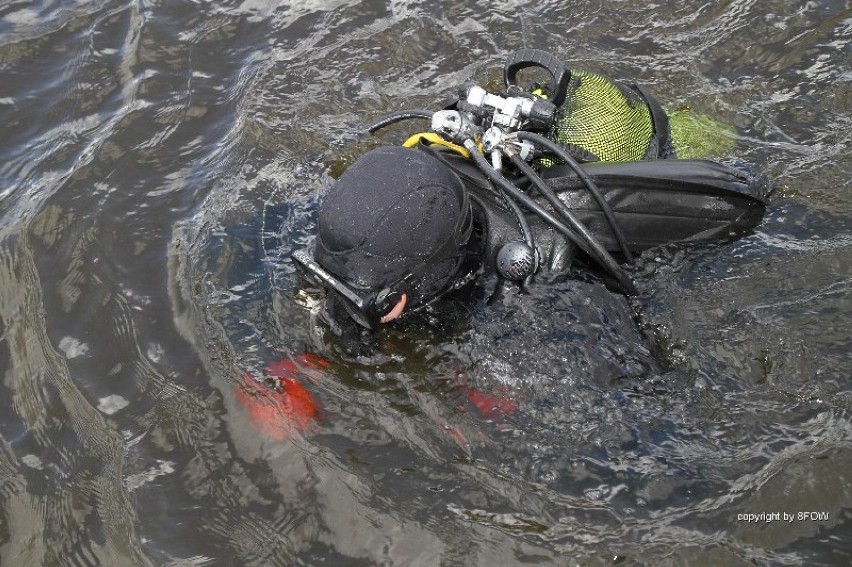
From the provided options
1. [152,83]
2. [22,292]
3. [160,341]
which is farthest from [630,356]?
[152,83]

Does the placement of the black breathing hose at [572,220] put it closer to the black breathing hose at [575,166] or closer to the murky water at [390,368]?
the black breathing hose at [575,166]

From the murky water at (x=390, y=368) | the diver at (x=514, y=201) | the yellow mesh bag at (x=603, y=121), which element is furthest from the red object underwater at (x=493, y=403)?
the yellow mesh bag at (x=603, y=121)

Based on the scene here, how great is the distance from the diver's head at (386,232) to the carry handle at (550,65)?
0.66 metres

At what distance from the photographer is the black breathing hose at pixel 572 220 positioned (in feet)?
10.8

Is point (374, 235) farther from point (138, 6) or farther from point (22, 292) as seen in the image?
point (138, 6)

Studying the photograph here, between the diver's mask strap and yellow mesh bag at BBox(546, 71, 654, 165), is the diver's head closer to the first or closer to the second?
the diver's mask strap

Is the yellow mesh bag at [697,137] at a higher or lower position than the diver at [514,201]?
lower

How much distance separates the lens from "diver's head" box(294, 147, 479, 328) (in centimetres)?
318

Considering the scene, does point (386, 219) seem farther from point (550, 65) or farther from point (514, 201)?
point (550, 65)

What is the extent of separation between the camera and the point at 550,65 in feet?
11.6

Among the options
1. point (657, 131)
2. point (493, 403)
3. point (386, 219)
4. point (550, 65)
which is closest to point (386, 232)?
point (386, 219)

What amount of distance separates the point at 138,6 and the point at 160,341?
381 centimetres

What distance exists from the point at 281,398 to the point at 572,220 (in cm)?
153

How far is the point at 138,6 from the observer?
659cm
